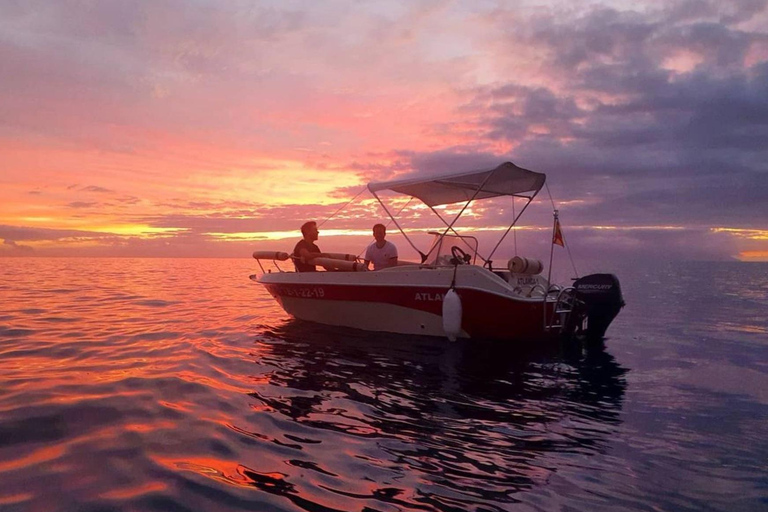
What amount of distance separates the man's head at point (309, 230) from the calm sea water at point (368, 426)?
9.76ft

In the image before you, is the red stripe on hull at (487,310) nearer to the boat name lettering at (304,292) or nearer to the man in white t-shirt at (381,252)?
the man in white t-shirt at (381,252)

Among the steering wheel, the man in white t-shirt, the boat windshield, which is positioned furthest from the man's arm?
the steering wheel

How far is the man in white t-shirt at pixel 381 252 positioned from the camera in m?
12.1

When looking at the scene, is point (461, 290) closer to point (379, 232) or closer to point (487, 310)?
point (487, 310)

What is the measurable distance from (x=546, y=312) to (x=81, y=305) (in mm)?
15006

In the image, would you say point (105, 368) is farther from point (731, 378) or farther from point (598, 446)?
point (731, 378)

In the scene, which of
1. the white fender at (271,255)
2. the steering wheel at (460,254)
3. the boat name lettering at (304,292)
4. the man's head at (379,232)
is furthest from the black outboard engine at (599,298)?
the white fender at (271,255)

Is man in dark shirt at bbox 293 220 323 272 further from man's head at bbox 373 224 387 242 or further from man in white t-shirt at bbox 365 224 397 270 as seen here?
man's head at bbox 373 224 387 242

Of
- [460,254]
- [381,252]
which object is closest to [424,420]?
[460,254]

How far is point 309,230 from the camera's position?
41.5ft

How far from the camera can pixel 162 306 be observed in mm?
17438

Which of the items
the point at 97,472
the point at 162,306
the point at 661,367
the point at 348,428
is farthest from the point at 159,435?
the point at 162,306

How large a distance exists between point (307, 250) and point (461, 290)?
→ 4.60 metres

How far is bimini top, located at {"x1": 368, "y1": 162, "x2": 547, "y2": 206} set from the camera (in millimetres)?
10445
